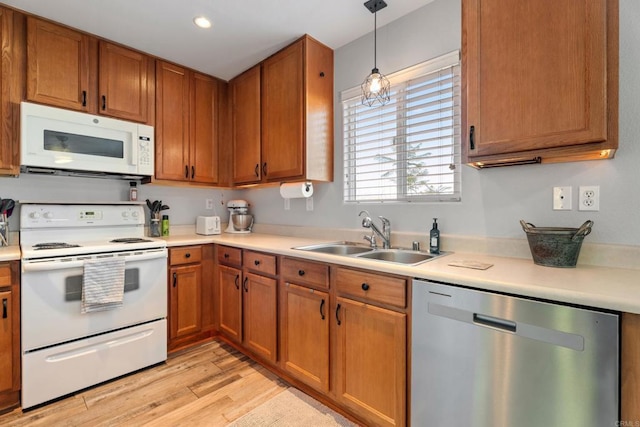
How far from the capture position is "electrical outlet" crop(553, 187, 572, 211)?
57.2 inches

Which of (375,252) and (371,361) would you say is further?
(375,252)

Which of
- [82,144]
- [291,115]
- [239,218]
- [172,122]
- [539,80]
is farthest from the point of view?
[239,218]

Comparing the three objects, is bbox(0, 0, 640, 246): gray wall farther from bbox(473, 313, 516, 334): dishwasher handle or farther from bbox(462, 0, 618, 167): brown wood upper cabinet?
bbox(473, 313, 516, 334): dishwasher handle

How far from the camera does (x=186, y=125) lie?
2787 millimetres

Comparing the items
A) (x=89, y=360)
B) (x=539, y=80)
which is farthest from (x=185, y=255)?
(x=539, y=80)

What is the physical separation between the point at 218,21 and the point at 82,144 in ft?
4.28

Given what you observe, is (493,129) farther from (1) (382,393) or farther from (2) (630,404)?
(1) (382,393)

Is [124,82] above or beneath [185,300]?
above

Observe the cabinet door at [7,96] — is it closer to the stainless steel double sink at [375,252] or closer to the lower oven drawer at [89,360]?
the lower oven drawer at [89,360]

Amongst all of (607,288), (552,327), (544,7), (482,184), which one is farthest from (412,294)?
(544,7)

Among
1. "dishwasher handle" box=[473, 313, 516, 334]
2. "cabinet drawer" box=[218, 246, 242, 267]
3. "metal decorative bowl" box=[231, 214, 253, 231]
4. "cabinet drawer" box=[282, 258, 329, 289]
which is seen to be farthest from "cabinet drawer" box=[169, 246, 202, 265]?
"dishwasher handle" box=[473, 313, 516, 334]

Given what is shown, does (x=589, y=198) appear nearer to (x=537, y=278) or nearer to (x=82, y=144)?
(x=537, y=278)

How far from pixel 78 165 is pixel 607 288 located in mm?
2955

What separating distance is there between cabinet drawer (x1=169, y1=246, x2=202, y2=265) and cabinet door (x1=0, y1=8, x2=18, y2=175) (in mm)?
1112
